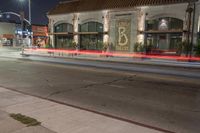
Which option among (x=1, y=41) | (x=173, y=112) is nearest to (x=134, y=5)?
(x=173, y=112)

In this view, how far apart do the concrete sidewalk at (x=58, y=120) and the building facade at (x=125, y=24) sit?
21894 mm

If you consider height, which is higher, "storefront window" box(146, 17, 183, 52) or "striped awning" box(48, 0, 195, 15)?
"striped awning" box(48, 0, 195, 15)

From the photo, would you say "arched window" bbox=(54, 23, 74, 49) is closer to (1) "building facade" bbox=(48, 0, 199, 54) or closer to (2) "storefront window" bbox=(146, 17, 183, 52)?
(1) "building facade" bbox=(48, 0, 199, 54)

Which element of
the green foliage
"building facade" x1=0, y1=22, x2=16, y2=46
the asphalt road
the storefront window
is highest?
"building facade" x1=0, y1=22, x2=16, y2=46

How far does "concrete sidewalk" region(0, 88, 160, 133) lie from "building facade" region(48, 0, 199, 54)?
21.9 m

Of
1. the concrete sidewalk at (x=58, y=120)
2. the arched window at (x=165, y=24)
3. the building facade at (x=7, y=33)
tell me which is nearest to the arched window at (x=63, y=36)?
the arched window at (x=165, y=24)

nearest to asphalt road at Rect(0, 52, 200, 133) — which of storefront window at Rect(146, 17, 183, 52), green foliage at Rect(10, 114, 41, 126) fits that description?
green foliage at Rect(10, 114, 41, 126)

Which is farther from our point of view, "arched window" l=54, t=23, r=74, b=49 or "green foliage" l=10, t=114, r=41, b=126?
"arched window" l=54, t=23, r=74, b=49

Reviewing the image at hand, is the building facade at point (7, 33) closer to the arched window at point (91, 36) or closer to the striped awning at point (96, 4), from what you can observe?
the striped awning at point (96, 4)

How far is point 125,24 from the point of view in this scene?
30.7 m

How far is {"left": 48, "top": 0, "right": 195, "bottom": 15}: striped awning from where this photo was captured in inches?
1096

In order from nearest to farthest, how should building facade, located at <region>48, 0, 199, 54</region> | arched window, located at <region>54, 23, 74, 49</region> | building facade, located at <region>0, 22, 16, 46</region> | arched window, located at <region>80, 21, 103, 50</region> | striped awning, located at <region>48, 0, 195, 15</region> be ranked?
building facade, located at <region>48, 0, 199, 54</region> < striped awning, located at <region>48, 0, 195, 15</region> < arched window, located at <region>80, 21, 103, 50</region> < arched window, located at <region>54, 23, 74, 49</region> < building facade, located at <region>0, 22, 16, 46</region>

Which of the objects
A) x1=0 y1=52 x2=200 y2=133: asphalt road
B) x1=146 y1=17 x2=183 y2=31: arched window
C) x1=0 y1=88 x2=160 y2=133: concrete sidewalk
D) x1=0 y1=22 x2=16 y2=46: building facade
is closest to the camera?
x1=0 y1=88 x2=160 y2=133: concrete sidewalk

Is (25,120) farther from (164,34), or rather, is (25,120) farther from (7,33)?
(7,33)
